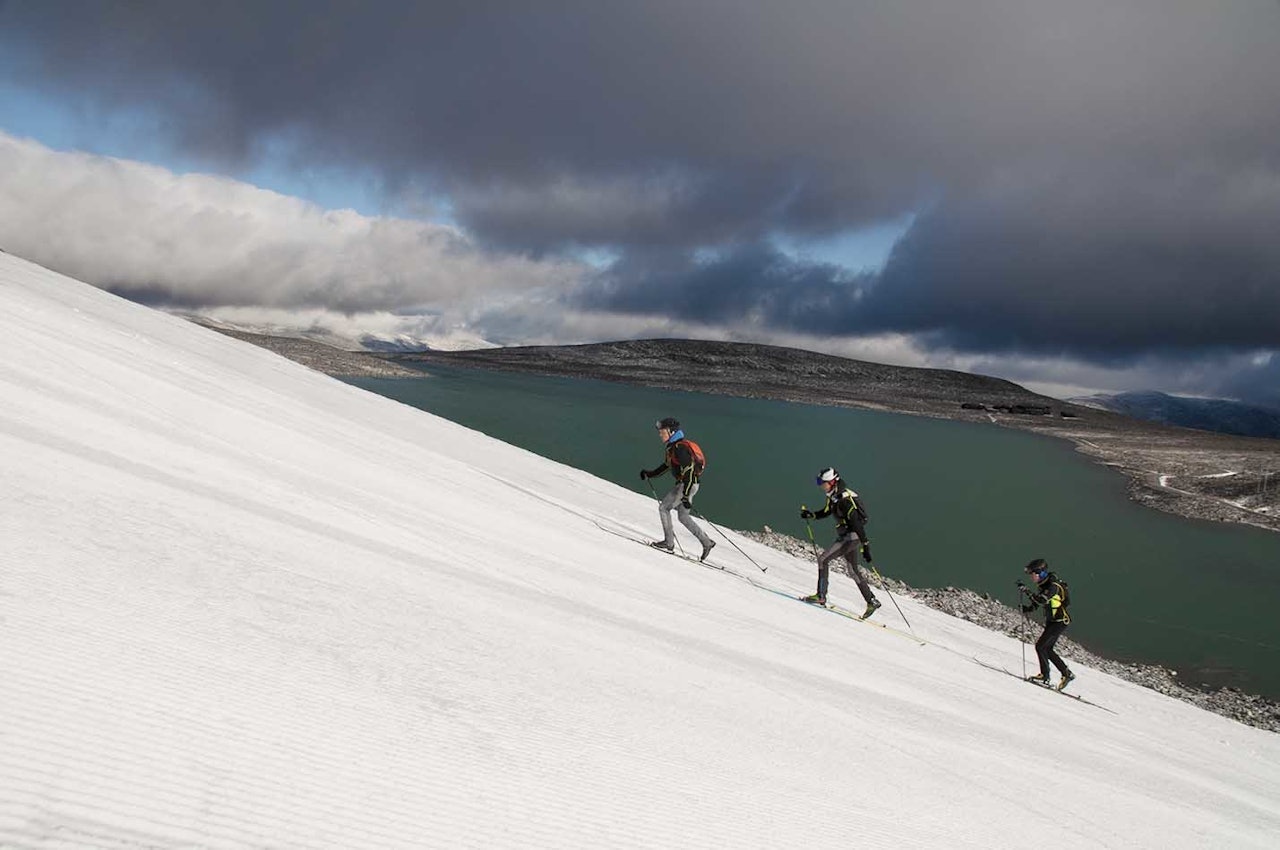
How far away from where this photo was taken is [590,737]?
327 centimetres

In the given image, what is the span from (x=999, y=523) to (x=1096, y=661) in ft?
79.8

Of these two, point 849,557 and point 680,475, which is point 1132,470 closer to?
point 849,557

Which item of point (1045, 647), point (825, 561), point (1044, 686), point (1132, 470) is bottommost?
point (1044, 686)

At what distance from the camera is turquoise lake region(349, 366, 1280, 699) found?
22.6 meters

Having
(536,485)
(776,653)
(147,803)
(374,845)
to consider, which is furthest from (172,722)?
(536,485)

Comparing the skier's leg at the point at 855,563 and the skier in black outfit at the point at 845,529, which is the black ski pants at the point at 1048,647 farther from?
the skier's leg at the point at 855,563

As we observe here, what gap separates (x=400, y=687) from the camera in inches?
118

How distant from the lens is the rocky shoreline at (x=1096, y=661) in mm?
15422

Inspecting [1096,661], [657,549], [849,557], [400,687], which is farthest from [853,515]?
[1096,661]

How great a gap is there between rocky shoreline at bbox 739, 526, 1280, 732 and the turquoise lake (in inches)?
53.4

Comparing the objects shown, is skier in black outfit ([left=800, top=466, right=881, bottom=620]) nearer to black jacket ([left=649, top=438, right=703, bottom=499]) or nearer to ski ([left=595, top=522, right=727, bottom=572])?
ski ([left=595, top=522, right=727, bottom=572])

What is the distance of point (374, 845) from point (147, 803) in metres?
0.59

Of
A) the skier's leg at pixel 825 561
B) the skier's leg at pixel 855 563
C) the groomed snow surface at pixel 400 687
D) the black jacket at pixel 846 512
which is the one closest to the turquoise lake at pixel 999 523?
the skier's leg at pixel 825 561

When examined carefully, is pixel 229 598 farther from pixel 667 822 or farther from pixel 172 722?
pixel 667 822
